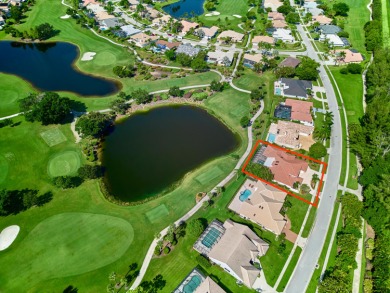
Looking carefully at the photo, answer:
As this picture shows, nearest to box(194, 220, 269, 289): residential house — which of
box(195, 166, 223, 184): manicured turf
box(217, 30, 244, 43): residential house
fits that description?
box(195, 166, 223, 184): manicured turf

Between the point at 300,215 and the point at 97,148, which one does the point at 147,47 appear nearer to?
the point at 97,148

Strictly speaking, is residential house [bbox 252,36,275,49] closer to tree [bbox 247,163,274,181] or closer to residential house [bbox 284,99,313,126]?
residential house [bbox 284,99,313,126]

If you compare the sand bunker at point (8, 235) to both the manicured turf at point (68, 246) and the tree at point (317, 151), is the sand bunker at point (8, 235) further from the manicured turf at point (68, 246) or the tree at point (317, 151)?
the tree at point (317, 151)

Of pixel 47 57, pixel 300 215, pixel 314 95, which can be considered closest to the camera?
pixel 300 215

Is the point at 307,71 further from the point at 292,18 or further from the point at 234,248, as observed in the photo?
the point at 234,248

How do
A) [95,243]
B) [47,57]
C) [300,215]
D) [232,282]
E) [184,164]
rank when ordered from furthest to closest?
[47,57], [184,164], [300,215], [95,243], [232,282]

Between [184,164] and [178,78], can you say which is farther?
[178,78]

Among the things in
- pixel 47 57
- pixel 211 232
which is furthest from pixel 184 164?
pixel 47 57
